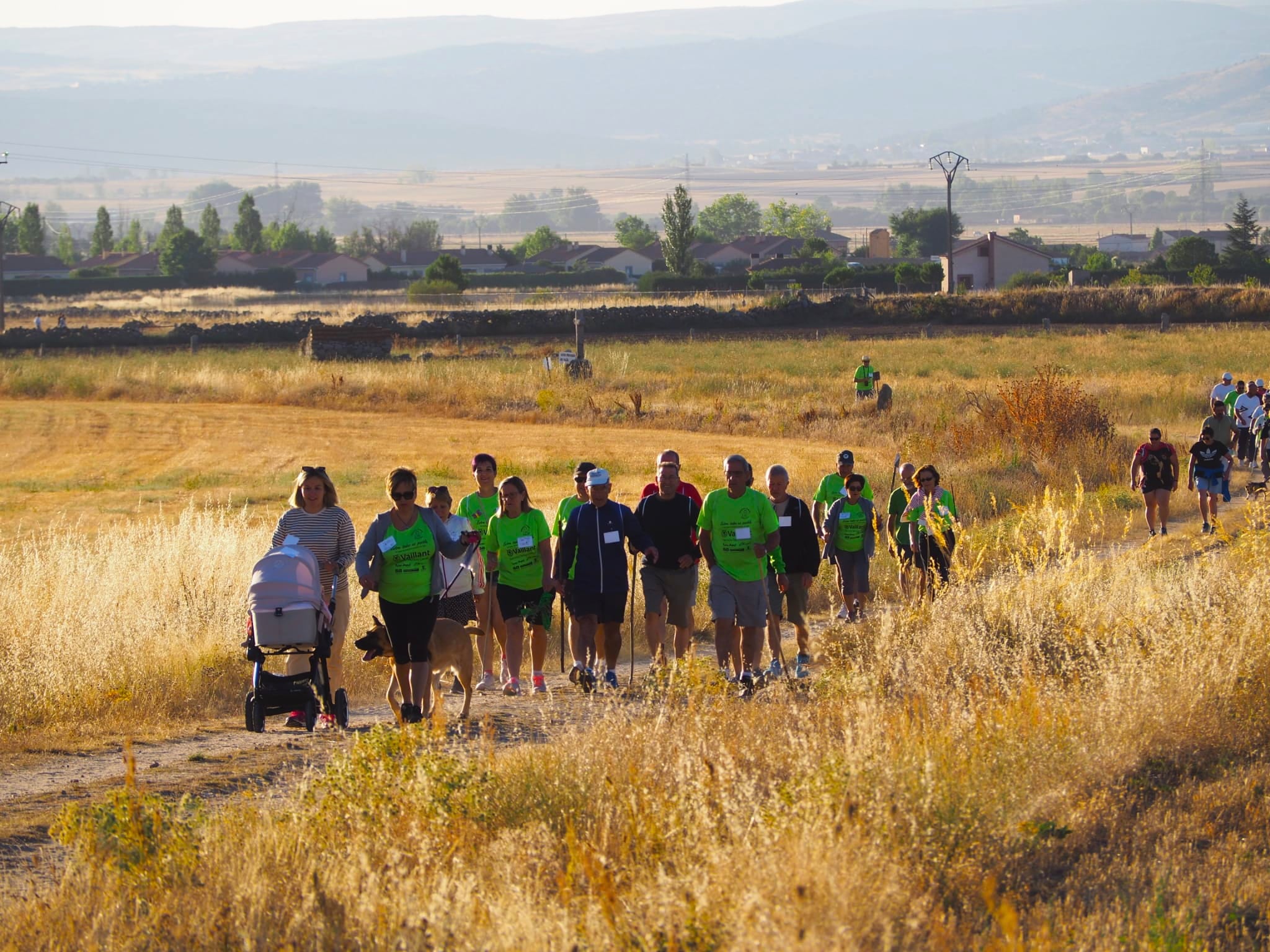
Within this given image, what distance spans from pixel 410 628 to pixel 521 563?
1463 millimetres

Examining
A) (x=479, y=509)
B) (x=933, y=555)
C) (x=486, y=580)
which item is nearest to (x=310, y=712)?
(x=486, y=580)

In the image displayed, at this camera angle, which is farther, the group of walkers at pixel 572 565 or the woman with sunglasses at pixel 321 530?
the woman with sunglasses at pixel 321 530

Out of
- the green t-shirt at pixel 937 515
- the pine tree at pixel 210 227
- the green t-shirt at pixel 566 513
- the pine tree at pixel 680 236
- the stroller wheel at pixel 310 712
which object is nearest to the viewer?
the stroller wheel at pixel 310 712

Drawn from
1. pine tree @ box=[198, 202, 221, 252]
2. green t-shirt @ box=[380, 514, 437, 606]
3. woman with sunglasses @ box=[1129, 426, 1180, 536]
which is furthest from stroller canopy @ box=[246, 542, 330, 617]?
pine tree @ box=[198, 202, 221, 252]

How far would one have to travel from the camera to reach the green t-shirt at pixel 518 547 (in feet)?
33.2

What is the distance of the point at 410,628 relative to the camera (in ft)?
29.0

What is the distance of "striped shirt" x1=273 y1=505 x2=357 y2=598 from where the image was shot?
9227 mm

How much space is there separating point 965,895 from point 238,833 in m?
3.05

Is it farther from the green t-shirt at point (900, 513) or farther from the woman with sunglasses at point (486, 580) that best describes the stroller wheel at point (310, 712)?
the green t-shirt at point (900, 513)

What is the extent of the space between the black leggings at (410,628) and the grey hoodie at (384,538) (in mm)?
150

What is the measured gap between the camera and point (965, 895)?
232 inches

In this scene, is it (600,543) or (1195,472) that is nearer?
(600,543)

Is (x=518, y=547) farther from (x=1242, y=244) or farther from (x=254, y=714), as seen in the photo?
(x=1242, y=244)

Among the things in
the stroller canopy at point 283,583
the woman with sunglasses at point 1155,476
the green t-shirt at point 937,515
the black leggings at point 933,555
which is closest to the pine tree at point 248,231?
the woman with sunglasses at point 1155,476
